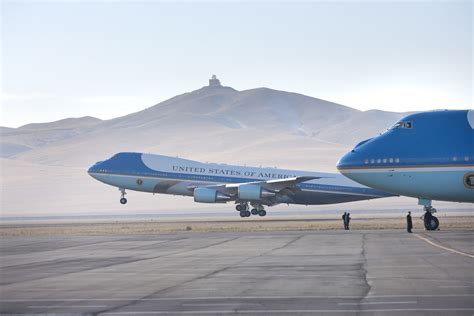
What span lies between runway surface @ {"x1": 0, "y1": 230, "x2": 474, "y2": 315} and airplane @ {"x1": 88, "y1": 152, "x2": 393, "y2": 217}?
30.8m

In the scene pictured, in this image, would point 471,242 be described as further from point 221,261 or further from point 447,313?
point 447,313

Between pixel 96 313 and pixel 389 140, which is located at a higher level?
pixel 389 140

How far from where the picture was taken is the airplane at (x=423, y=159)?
36938 millimetres

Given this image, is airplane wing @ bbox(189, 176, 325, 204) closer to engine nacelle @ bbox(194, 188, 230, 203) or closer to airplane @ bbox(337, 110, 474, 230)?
engine nacelle @ bbox(194, 188, 230, 203)

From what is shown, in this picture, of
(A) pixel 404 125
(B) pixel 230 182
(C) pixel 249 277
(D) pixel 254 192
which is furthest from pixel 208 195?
(C) pixel 249 277

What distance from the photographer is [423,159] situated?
1476 inches

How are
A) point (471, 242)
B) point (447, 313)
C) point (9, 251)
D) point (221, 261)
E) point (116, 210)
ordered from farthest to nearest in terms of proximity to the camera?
point (116, 210), point (9, 251), point (471, 242), point (221, 261), point (447, 313)

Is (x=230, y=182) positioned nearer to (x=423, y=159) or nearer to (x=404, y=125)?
(x=404, y=125)

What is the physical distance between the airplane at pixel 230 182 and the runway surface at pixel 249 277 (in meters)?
30.8

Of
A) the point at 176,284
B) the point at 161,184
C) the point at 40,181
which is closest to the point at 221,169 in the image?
the point at 161,184

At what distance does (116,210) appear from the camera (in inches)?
4311

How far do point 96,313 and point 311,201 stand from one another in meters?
56.3

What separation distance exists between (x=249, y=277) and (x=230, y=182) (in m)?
51.2

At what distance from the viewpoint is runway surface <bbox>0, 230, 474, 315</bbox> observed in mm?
15945
